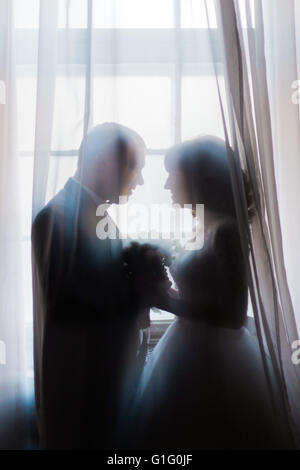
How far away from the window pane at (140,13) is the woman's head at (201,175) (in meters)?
0.30

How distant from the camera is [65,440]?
904 millimetres

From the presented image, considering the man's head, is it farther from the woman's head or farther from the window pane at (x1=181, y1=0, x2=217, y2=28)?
the window pane at (x1=181, y1=0, x2=217, y2=28)

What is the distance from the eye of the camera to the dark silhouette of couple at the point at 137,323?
2.98 ft

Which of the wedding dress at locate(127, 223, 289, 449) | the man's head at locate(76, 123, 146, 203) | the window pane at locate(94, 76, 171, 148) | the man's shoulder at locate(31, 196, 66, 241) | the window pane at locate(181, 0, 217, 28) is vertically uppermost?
the window pane at locate(181, 0, 217, 28)

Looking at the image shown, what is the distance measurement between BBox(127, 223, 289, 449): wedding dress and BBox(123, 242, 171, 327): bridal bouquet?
36 mm

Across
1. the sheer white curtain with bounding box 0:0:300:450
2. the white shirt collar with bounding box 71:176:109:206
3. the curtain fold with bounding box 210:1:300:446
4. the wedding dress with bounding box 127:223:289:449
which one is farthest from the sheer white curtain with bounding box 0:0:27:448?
the curtain fold with bounding box 210:1:300:446

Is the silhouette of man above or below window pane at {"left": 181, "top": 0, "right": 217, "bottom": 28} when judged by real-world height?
below

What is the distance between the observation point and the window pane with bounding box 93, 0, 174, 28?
3.17 ft

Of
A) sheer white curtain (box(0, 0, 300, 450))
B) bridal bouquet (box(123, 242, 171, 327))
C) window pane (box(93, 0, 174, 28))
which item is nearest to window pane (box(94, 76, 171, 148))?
sheer white curtain (box(0, 0, 300, 450))

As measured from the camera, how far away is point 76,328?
908mm

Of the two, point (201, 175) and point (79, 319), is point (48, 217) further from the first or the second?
point (201, 175)

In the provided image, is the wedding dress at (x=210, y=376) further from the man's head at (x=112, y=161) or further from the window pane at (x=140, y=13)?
the window pane at (x=140, y=13)

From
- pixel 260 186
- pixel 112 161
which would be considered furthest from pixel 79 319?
pixel 260 186
